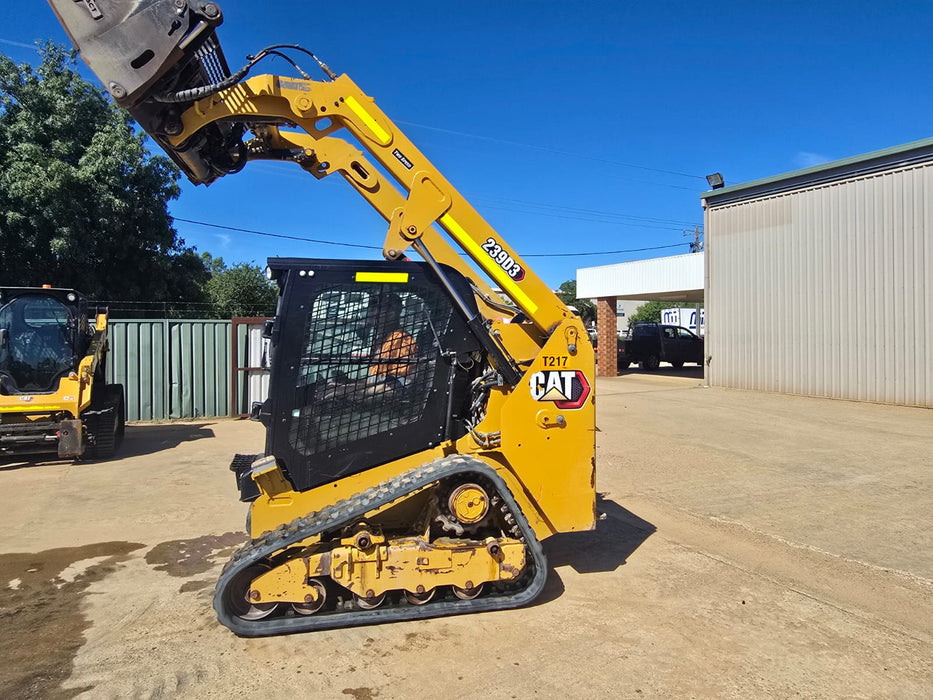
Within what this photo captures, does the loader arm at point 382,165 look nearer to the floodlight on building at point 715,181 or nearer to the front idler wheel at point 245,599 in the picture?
the front idler wheel at point 245,599

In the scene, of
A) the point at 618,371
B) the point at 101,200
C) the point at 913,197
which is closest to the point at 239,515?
the point at 101,200

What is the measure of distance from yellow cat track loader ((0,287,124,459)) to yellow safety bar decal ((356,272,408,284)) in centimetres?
648

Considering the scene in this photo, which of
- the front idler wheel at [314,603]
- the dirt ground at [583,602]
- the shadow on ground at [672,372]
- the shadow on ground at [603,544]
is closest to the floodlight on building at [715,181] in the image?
the shadow on ground at [672,372]

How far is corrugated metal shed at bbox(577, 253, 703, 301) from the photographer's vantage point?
22716 millimetres

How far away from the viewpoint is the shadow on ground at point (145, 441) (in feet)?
29.5

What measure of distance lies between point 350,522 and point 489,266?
191cm

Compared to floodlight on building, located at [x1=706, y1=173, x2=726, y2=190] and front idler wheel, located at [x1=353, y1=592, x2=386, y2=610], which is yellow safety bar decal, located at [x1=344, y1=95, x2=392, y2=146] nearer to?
front idler wheel, located at [x1=353, y1=592, x2=386, y2=610]

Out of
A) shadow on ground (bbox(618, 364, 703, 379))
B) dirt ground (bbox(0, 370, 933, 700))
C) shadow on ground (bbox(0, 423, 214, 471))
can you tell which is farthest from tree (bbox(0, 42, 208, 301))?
shadow on ground (bbox(618, 364, 703, 379))

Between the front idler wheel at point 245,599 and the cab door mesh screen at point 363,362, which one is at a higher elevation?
the cab door mesh screen at point 363,362

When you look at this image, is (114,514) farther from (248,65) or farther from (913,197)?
(913,197)

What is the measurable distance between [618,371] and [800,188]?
11.6m

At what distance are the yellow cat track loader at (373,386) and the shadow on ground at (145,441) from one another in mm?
6737

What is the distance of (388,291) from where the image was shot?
404 centimetres

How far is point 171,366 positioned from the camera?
13.0 m
